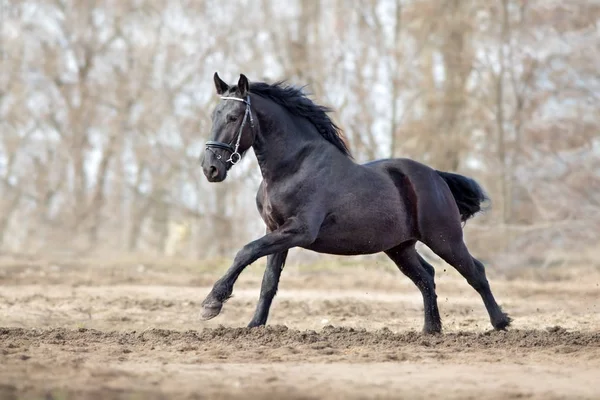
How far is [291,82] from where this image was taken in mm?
28109

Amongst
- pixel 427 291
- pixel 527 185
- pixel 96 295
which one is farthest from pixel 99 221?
pixel 427 291

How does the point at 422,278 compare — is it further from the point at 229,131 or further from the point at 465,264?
the point at 229,131

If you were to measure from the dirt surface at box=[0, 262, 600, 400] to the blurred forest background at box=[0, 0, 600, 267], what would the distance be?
7.76 meters

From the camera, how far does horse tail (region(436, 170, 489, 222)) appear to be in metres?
10.7

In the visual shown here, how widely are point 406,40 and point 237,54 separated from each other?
245 inches

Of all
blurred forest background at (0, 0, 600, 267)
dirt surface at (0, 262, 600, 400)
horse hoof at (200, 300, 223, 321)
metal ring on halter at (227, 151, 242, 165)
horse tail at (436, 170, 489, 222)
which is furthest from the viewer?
blurred forest background at (0, 0, 600, 267)

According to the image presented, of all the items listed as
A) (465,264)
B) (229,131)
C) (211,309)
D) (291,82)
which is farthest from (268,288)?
(291,82)

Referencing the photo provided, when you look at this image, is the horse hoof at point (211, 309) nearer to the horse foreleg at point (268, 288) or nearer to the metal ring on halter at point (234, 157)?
the horse foreleg at point (268, 288)

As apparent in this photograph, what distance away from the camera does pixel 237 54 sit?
30.3 meters

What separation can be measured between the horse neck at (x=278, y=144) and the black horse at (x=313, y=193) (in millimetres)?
10

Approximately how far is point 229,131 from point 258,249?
1217 mm

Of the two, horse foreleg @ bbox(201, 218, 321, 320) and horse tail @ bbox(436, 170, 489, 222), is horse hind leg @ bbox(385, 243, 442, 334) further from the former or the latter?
horse foreleg @ bbox(201, 218, 321, 320)

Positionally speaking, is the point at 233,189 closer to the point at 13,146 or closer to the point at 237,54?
the point at 237,54

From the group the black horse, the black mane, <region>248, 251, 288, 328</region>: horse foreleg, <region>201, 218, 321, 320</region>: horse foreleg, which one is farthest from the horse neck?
<region>248, 251, 288, 328</region>: horse foreleg
